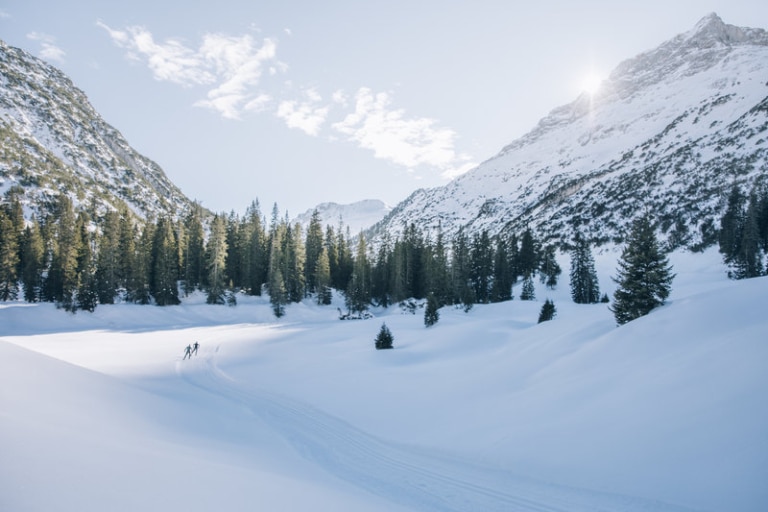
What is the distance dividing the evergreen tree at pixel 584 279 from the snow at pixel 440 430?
37.5 meters

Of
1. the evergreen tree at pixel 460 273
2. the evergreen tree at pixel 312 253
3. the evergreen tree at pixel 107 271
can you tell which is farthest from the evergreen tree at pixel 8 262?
the evergreen tree at pixel 460 273

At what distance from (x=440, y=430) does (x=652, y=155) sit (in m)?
118

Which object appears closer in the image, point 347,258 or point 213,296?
point 213,296

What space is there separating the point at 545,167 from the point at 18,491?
6868 inches

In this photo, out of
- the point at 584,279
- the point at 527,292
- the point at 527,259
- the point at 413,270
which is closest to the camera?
the point at 584,279

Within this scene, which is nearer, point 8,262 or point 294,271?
point 8,262

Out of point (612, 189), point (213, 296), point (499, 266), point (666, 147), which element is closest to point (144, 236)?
point (213, 296)

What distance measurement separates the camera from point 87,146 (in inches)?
5212

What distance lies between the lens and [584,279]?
173ft

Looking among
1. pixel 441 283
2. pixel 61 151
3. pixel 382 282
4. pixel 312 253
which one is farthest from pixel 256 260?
pixel 61 151

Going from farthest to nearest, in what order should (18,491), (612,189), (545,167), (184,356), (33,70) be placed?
(545,167) < (33,70) < (612,189) < (184,356) < (18,491)

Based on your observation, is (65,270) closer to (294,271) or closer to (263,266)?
(263,266)

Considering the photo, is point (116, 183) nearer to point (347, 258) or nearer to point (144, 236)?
point (144, 236)

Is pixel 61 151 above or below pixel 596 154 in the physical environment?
below
